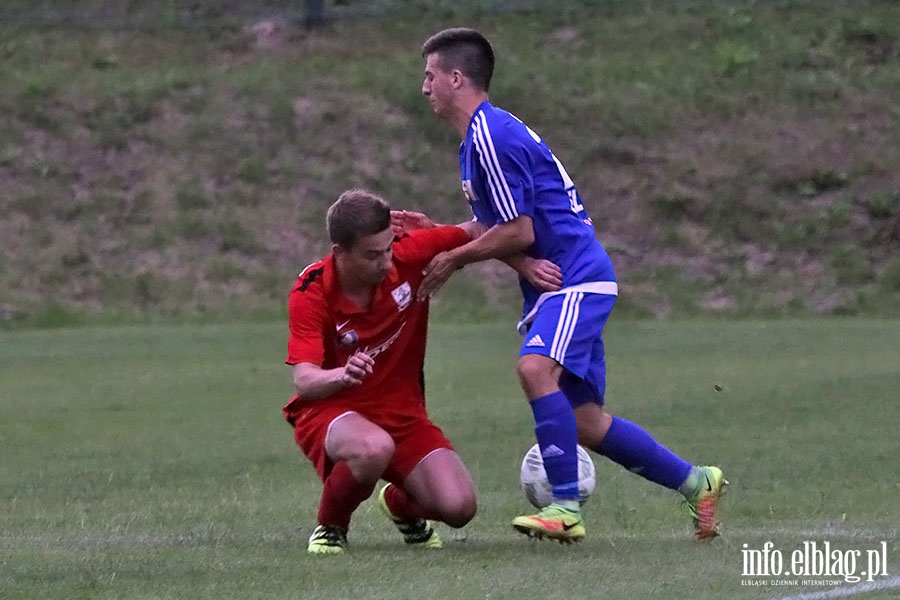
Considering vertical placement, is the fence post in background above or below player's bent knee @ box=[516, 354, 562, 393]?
above

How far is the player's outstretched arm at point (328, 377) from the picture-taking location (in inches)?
223

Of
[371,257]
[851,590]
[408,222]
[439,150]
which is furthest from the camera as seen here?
[439,150]

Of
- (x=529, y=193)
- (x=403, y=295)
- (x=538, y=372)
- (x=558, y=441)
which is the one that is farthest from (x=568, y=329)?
(x=403, y=295)

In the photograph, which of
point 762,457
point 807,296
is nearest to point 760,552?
point 762,457

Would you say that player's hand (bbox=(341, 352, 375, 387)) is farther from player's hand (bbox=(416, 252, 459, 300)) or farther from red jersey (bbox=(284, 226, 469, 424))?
player's hand (bbox=(416, 252, 459, 300))

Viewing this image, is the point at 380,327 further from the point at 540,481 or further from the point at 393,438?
the point at 540,481

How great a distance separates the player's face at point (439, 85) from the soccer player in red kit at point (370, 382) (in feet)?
1.68

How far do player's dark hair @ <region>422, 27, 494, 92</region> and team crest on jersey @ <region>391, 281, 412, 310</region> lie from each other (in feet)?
2.85

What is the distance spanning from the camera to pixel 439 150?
2398 centimetres

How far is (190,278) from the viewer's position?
70.6ft

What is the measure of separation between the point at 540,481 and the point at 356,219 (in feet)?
4.33

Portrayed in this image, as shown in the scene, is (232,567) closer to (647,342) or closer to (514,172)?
(514,172)

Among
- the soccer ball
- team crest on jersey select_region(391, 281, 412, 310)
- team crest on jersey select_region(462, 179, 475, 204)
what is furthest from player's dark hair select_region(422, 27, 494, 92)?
the soccer ball

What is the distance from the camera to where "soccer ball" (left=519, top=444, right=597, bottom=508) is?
627 cm
